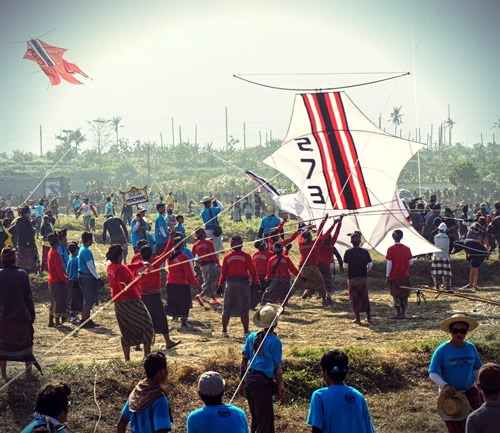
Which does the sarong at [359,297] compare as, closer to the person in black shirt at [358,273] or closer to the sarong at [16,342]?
the person in black shirt at [358,273]

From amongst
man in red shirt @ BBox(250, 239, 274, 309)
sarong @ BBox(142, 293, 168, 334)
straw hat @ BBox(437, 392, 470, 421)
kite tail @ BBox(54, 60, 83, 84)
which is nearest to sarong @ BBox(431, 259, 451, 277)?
man in red shirt @ BBox(250, 239, 274, 309)

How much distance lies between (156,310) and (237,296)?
5.35 ft

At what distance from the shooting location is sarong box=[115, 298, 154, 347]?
37.0ft

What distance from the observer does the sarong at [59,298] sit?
14469 mm

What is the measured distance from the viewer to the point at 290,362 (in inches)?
431

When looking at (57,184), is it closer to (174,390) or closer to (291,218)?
(291,218)

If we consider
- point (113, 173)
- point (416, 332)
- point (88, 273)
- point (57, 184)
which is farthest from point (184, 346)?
point (113, 173)

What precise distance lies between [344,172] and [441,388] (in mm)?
13079

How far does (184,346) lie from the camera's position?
13.0m

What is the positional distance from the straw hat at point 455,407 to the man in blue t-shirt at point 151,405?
2564 millimetres

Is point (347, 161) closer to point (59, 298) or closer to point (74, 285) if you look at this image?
point (74, 285)

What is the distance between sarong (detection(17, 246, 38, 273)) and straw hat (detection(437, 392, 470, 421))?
13.6 m

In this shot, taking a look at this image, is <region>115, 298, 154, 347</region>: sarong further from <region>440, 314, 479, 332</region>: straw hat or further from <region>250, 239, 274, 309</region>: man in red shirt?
<region>440, 314, 479, 332</region>: straw hat

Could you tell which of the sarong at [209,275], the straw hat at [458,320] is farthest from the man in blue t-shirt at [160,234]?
the straw hat at [458,320]
